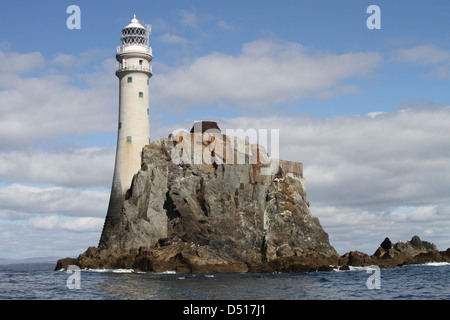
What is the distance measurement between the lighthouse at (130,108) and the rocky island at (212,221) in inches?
68.8

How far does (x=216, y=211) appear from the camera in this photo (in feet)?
208

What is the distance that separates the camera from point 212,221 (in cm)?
6256

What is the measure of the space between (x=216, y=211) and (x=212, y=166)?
22.7 ft

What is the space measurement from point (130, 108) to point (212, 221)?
18.7 metres

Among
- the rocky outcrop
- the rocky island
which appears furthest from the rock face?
the rocky outcrop

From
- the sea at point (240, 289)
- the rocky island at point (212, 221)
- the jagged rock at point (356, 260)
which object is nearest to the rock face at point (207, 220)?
the rocky island at point (212, 221)

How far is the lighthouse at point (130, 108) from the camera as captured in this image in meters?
66.2

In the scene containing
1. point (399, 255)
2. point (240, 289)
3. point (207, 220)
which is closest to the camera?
point (240, 289)

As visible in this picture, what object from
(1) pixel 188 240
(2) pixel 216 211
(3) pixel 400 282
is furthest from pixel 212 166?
(3) pixel 400 282

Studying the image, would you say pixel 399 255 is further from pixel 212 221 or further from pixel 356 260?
pixel 212 221

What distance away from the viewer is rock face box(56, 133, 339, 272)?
5897 cm

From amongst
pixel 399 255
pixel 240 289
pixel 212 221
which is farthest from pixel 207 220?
pixel 399 255

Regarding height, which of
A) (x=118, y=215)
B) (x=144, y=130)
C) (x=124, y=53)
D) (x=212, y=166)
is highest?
(x=124, y=53)
